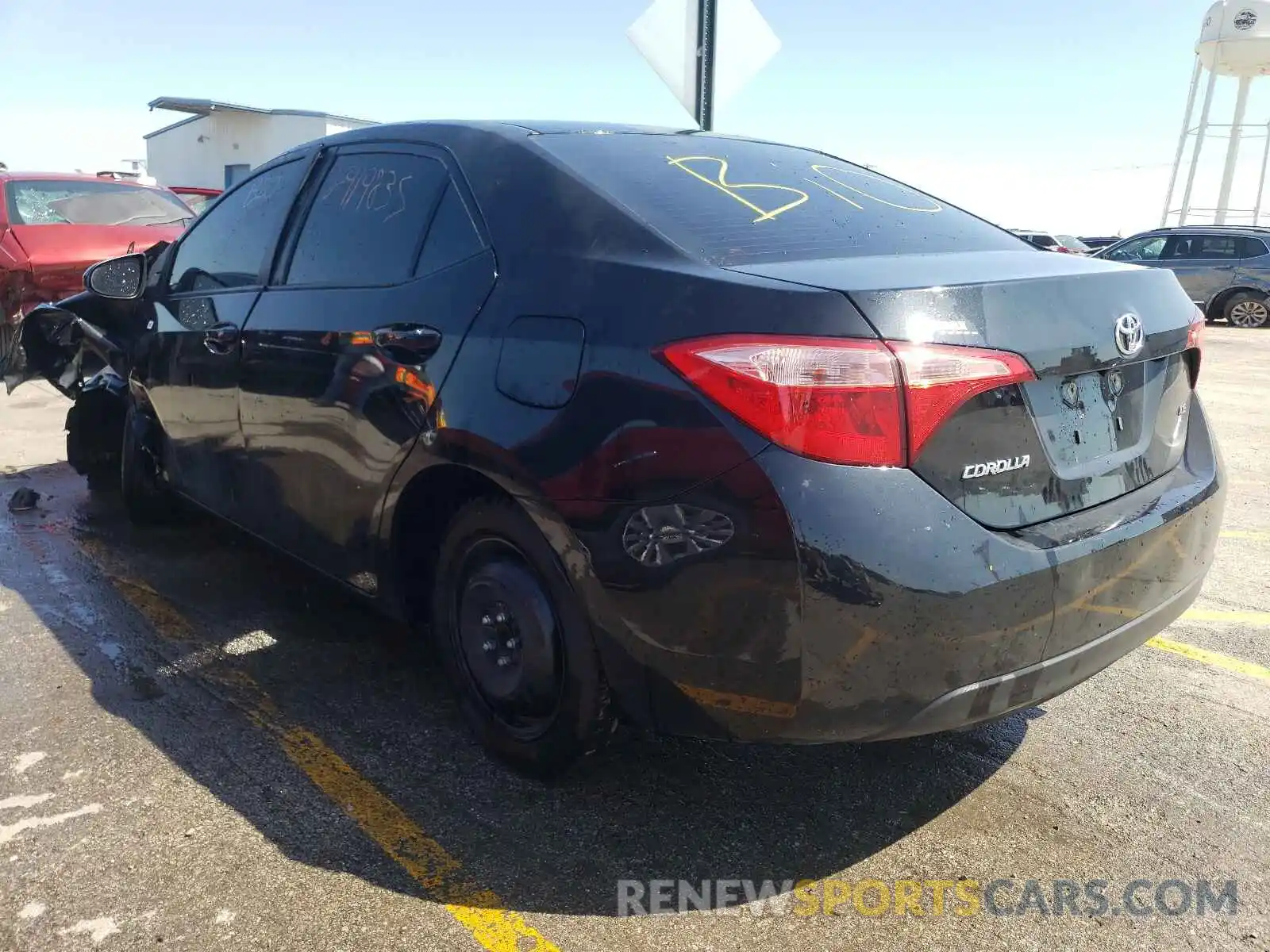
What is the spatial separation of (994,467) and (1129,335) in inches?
22.3

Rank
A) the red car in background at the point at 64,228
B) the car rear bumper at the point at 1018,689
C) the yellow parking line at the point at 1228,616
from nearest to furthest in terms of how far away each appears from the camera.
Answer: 1. the car rear bumper at the point at 1018,689
2. the yellow parking line at the point at 1228,616
3. the red car in background at the point at 64,228

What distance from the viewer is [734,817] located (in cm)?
250

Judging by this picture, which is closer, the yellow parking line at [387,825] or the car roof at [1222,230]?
the yellow parking line at [387,825]

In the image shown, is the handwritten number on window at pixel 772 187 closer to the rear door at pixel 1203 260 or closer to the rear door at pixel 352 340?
the rear door at pixel 352 340

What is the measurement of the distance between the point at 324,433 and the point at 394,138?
0.93 metres

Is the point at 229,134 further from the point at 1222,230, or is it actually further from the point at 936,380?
the point at 936,380

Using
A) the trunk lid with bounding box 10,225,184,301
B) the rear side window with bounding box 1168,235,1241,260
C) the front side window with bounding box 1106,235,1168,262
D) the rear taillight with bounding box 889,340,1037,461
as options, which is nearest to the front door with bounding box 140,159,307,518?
the rear taillight with bounding box 889,340,1037,461

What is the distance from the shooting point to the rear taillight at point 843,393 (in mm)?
1881

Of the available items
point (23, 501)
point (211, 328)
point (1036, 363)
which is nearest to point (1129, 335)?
point (1036, 363)

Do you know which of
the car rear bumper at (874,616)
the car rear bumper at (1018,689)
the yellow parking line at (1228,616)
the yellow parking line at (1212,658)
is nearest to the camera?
the car rear bumper at (874,616)

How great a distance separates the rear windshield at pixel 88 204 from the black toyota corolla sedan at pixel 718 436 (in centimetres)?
673

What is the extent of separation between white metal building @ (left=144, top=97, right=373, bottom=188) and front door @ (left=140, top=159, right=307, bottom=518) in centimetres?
3012

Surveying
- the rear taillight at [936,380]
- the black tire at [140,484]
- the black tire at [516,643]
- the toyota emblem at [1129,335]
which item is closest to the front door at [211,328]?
the black tire at [140,484]

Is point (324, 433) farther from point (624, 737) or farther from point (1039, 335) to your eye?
point (1039, 335)
